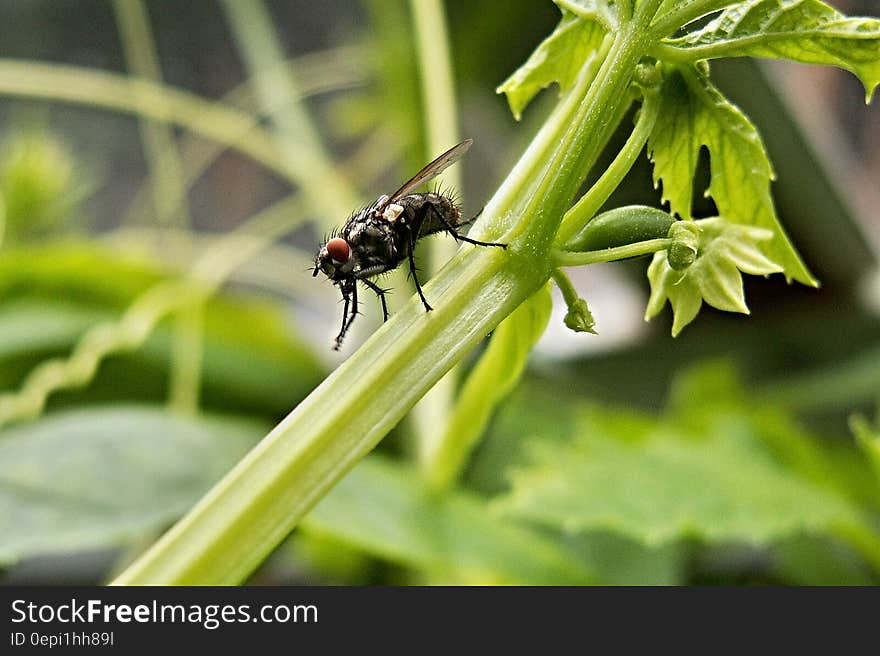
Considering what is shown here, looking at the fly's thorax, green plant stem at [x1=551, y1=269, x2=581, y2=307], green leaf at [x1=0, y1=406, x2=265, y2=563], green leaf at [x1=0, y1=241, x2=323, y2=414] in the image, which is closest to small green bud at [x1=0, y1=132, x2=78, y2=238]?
green leaf at [x1=0, y1=241, x2=323, y2=414]

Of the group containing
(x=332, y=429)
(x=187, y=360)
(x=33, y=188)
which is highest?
(x=33, y=188)

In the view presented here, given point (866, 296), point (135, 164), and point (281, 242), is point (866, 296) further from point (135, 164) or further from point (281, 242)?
point (135, 164)

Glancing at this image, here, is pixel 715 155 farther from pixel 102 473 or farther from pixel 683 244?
pixel 102 473

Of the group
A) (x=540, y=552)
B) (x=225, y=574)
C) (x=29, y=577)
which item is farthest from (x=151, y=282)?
(x=225, y=574)

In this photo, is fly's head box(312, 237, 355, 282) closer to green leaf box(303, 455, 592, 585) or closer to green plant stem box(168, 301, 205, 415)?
green leaf box(303, 455, 592, 585)

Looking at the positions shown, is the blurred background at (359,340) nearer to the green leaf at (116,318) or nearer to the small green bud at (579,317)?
the green leaf at (116,318)

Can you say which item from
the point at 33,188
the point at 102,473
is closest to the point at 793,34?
the point at 102,473
